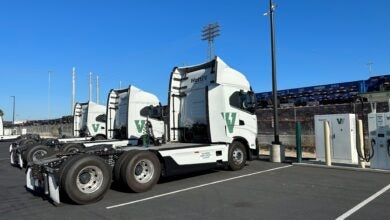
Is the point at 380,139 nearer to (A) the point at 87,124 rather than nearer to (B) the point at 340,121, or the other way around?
(B) the point at 340,121

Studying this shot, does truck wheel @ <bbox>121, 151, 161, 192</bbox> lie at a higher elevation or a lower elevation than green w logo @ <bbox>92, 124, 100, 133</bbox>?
lower

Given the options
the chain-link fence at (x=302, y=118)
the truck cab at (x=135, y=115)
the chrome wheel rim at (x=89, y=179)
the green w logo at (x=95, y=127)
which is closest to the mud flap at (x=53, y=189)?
the chrome wheel rim at (x=89, y=179)

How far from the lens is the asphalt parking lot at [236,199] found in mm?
6812

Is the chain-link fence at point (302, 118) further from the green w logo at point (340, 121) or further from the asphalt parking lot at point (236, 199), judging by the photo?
the asphalt parking lot at point (236, 199)

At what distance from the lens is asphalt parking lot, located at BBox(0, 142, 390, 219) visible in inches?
268

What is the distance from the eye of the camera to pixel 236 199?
26.0ft

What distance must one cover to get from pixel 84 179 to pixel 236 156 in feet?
18.3

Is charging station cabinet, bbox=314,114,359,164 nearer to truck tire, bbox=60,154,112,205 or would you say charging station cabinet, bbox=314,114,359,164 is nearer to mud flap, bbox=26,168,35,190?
truck tire, bbox=60,154,112,205

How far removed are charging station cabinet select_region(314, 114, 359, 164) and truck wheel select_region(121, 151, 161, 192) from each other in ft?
23.6

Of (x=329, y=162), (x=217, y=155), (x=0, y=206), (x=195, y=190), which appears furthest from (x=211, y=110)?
(x=0, y=206)

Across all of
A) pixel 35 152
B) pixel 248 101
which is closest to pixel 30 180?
pixel 35 152

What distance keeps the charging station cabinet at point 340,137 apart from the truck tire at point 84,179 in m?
8.63

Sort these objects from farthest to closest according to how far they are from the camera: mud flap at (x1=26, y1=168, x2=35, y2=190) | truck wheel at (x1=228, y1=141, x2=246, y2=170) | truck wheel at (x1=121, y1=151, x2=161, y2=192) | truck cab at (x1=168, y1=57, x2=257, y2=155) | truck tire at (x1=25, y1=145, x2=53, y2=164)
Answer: truck tire at (x1=25, y1=145, x2=53, y2=164)
truck wheel at (x1=228, y1=141, x2=246, y2=170)
truck cab at (x1=168, y1=57, x2=257, y2=155)
mud flap at (x1=26, y1=168, x2=35, y2=190)
truck wheel at (x1=121, y1=151, x2=161, y2=192)

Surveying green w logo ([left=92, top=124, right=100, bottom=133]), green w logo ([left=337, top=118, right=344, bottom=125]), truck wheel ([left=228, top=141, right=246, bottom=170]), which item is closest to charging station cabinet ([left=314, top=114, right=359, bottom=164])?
green w logo ([left=337, top=118, right=344, bottom=125])
